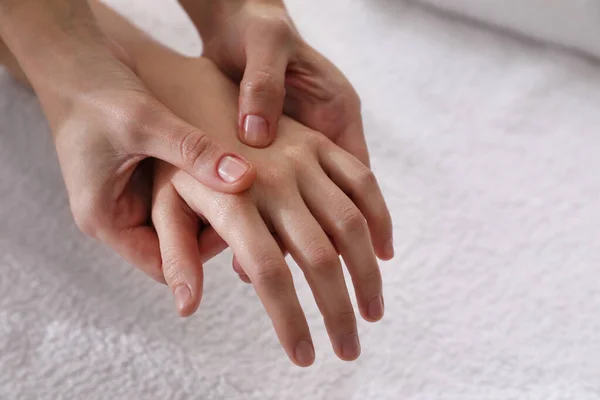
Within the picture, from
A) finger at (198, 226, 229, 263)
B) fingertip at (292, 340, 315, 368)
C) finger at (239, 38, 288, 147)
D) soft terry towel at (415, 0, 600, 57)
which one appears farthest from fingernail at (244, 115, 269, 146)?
soft terry towel at (415, 0, 600, 57)

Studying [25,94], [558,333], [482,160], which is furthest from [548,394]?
[25,94]

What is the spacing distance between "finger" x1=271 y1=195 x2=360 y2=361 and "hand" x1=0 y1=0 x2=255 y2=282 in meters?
0.07

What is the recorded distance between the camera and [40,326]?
2.31ft

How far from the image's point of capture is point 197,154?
604 millimetres

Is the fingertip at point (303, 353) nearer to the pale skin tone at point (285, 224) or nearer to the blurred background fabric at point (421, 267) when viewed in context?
the pale skin tone at point (285, 224)

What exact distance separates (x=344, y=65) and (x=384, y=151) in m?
0.17

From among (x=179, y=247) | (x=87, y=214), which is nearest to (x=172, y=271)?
(x=179, y=247)

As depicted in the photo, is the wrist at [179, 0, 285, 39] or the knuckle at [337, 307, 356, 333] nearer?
the knuckle at [337, 307, 356, 333]

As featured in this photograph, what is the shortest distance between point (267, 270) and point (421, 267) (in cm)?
30

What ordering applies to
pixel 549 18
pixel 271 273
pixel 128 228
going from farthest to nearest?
pixel 549 18 < pixel 128 228 < pixel 271 273

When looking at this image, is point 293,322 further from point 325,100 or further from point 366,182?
point 325,100

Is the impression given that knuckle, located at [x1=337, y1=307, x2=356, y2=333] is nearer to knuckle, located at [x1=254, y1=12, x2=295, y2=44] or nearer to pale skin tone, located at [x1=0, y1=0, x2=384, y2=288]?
pale skin tone, located at [x1=0, y1=0, x2=384, y2=288]

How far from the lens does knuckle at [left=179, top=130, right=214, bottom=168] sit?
604 millimetres

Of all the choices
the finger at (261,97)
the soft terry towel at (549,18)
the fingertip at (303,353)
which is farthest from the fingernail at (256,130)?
the soft terry towel at (549,18)
